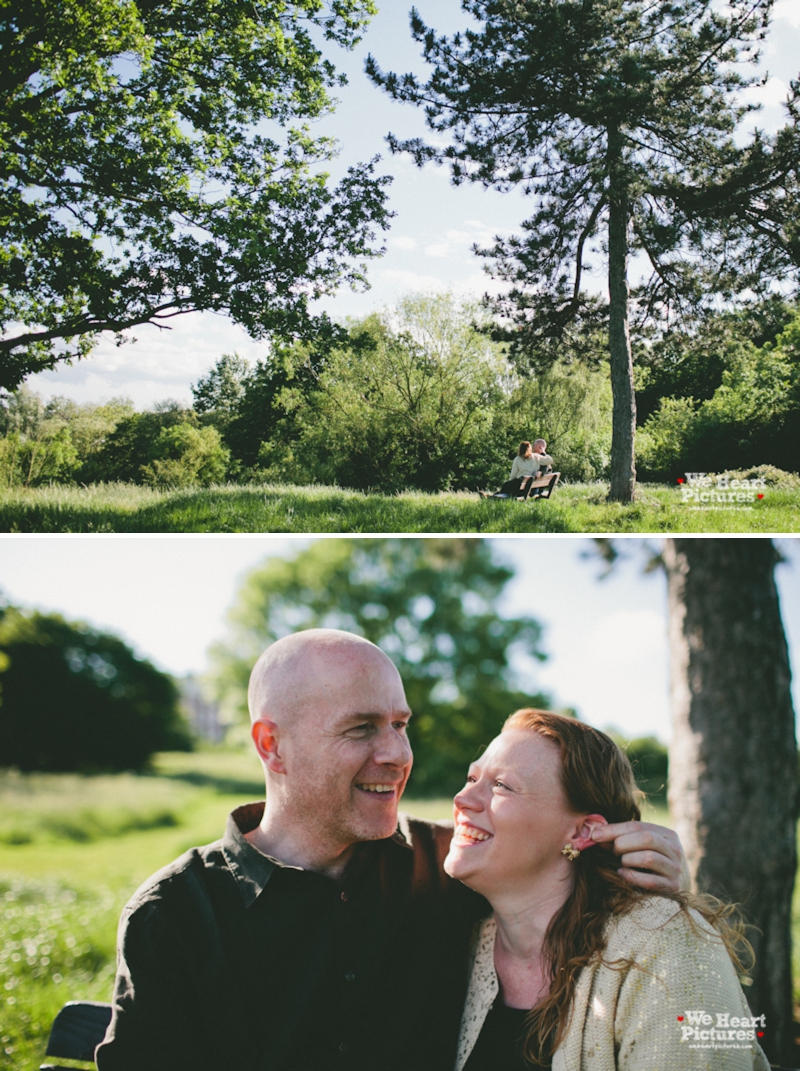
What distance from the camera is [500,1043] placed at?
2293 mm

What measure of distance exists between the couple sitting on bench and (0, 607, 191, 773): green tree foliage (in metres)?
13.5

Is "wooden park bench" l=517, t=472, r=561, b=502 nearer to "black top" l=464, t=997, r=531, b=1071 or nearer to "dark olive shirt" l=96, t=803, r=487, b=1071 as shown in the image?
"dark olive shirt" l=96, t=803, r=487, b=1071

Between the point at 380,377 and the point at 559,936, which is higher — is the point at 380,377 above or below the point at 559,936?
above

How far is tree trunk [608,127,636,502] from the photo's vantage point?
9141 mm

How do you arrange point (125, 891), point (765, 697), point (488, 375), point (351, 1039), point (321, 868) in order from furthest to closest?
1. point (488, 375)
2. point (125, 891)
3. point (765, 697)
4. point (321, 868)
5. point (351, 1039)

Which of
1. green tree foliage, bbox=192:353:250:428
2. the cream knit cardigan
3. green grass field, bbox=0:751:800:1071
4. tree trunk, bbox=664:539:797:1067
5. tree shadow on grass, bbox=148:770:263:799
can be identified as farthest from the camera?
tree shadow on grass, bbox=148:770:263:799

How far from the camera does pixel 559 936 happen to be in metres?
2.30

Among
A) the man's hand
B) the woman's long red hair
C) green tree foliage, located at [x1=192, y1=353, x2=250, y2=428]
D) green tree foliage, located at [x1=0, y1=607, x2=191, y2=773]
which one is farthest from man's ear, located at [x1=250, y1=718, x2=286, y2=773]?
green tree foliage, located at [x1=0, y1=607, x2=191, y2=773]

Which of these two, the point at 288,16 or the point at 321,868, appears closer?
the point at 321,868

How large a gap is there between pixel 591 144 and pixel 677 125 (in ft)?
3.48

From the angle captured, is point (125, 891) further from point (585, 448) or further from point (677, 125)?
point (677, 125)

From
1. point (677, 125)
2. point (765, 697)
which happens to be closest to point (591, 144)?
point (677, 125)

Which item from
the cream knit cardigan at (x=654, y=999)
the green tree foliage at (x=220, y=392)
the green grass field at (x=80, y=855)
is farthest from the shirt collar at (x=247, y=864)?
the green tree foliage at (x=220, y=392)

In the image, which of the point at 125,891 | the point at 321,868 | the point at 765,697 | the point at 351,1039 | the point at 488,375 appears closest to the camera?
the point at 351,1039
